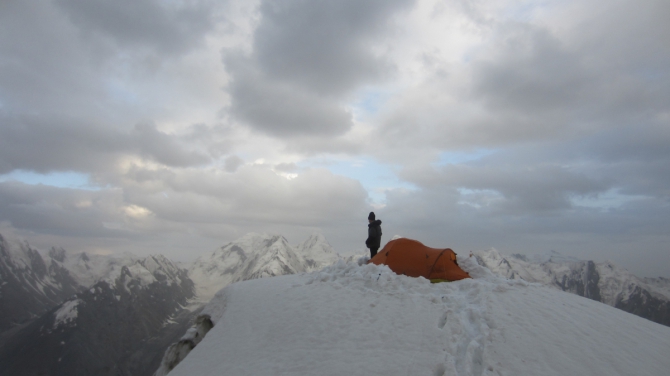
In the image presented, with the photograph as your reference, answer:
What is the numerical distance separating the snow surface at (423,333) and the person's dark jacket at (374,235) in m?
4.46

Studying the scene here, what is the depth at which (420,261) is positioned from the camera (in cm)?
1658

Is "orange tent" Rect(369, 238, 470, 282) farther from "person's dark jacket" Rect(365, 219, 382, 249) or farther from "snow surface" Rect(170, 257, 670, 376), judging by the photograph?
"person's dark jacket" Rect(365, 219, 382, 249)

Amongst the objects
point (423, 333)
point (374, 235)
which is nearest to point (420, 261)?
point (374, 235)

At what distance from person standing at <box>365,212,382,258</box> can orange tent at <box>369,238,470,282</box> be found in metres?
2.13

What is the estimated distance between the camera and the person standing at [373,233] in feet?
67.1

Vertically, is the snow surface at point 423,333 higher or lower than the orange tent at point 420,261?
lower

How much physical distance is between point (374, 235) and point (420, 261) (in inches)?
171

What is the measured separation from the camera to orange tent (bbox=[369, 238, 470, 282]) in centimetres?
1581

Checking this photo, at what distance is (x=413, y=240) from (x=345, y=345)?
846 centimetres

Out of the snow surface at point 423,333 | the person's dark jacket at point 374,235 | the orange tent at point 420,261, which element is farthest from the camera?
the person's dark jacket at point 374,235

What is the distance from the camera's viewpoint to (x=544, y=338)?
1013 cm

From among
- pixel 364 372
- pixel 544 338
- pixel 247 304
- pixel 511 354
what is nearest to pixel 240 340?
pixel 247 304

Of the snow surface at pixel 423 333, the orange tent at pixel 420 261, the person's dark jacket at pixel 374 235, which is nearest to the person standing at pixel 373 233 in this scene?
the person's dark jacket at pixel 374 235

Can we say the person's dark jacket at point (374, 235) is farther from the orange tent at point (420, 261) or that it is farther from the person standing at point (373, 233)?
the orange tent at point (420, 261)
